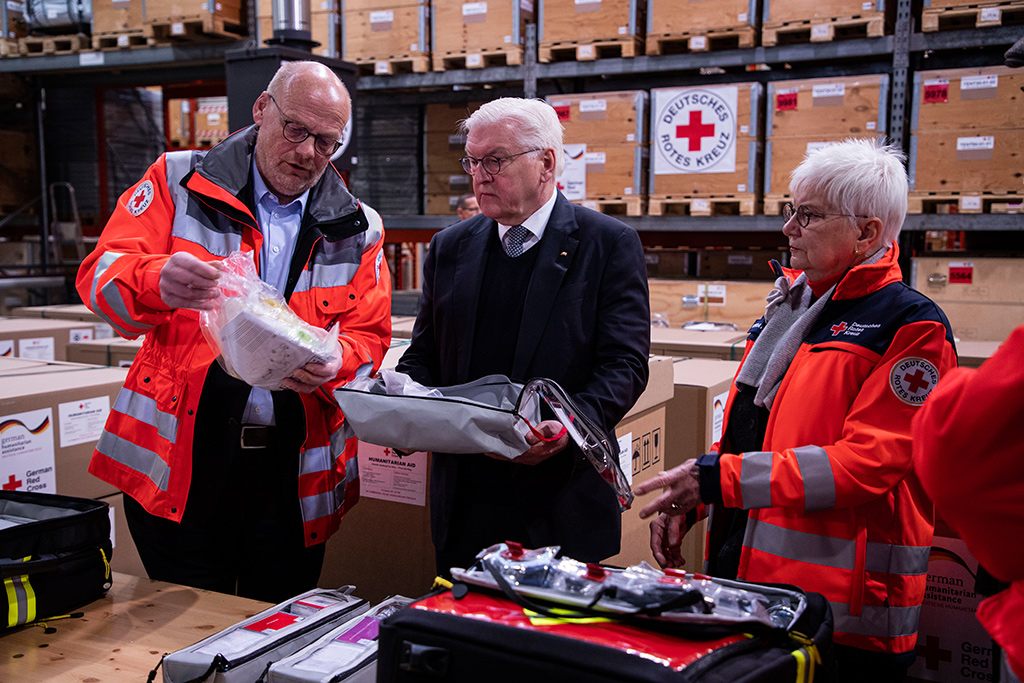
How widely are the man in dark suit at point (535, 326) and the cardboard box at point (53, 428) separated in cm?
123

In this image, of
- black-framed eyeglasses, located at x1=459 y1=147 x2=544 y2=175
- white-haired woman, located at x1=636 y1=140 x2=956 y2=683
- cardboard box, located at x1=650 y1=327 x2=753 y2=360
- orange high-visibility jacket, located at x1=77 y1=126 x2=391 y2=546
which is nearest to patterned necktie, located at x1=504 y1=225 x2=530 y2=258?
black-framed eyeglasses, located at x1=459 y1=147 x2=544 y2=175

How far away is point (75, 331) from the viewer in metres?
4.50

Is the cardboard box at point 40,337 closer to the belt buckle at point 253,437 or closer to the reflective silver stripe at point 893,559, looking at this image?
the belt buckle at point 253,437

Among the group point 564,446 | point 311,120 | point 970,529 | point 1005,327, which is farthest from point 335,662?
point 1005,327

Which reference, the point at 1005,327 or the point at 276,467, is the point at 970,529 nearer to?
the point at 276,467

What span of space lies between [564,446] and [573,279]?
0.40m

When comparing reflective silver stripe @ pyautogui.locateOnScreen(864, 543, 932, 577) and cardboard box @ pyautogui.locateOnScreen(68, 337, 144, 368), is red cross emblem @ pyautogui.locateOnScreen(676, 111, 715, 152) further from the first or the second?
reflective silver stripe @ pyautogui.locateOnScreen(864, 543, 932, 577)

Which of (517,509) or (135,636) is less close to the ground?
(517,509)

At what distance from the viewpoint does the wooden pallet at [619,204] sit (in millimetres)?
5875

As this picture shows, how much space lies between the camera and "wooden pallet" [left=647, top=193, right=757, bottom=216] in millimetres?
5625

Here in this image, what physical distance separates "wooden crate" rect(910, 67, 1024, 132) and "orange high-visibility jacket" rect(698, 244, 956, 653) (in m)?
3.92

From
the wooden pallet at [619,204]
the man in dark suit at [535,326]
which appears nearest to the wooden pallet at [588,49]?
the wooden pallet at [619,204]

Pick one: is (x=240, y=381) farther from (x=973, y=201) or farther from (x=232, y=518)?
(x=973, y=201)

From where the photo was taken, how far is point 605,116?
19.0ft
